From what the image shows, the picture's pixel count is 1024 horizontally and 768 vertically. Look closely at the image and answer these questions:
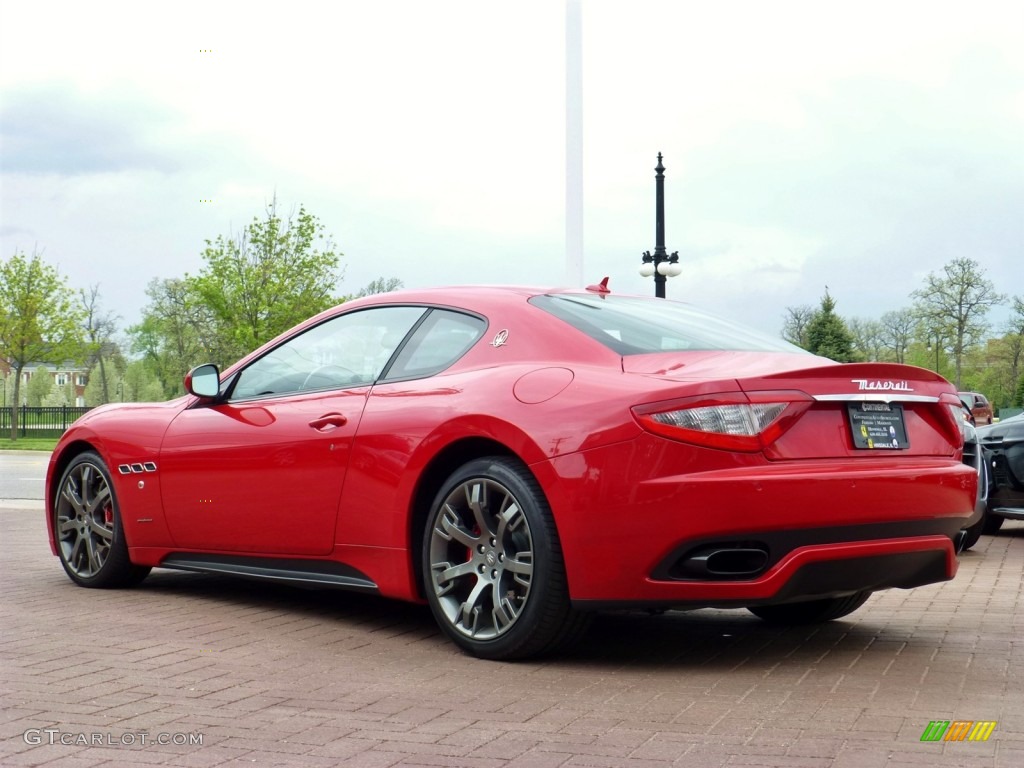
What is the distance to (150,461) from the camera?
6449mm

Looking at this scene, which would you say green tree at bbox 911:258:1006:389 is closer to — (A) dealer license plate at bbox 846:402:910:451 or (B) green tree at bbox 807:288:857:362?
(B) green tree at bbox 807:288:857:362

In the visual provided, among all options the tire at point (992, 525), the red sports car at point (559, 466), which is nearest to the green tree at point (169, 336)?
the tire at point (992, 525)

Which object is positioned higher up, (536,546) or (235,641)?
(536,546)

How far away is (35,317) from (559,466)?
42.3 metres

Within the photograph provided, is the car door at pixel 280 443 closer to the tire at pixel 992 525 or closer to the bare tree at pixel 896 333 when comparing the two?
the tire at pixel 992 525

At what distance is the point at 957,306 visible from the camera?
174 ft

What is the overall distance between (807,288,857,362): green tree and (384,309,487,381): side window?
51.5 metres

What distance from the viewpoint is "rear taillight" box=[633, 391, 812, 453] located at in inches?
169

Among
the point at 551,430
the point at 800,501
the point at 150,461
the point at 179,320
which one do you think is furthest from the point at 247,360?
the point at 179,320

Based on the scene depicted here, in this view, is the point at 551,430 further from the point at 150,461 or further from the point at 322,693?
the point at 150,461

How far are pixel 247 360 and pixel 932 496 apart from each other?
3.31m

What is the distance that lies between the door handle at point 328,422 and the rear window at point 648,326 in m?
0.95

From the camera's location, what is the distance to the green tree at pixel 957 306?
173 ft

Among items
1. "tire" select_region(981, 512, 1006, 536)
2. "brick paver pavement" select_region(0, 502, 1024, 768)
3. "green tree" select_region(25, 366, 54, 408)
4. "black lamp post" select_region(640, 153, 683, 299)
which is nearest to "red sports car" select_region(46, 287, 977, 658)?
"brick paver pavement" select_region(0, 502, 1024, 768)
